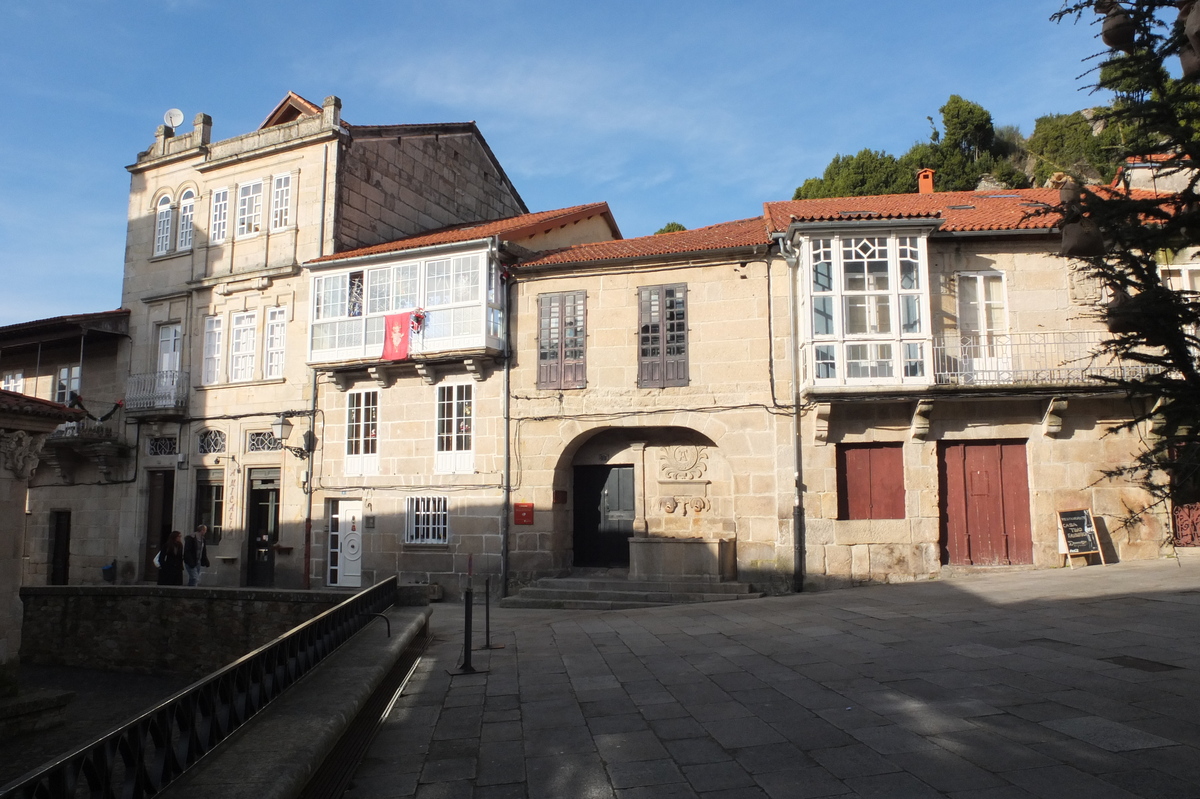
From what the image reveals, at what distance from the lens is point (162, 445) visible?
22.2m

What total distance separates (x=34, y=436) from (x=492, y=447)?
8508mm

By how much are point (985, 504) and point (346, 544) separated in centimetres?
1372

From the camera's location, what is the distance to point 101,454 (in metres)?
22.2

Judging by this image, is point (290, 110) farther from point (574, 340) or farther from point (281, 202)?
point (574, 340)

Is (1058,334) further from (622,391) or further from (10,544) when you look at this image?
(10,544)

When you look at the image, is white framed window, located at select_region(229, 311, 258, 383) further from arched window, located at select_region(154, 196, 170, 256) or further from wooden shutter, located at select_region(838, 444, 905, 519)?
wooden shutter, located at select_region(838, 444, 905, 519)

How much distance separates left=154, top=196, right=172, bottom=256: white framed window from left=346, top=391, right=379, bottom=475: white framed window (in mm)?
8594

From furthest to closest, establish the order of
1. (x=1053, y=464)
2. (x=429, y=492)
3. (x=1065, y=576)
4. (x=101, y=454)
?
(x=101, y=454) → (x=429, y=492) → (x=1053, y=464) → (x=1065, y=576)

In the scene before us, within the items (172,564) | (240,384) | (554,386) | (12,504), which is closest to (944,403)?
(554,386)

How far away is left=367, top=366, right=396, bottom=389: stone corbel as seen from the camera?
1870 cm

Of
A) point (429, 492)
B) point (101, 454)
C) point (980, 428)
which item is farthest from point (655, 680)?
point (101, 454)

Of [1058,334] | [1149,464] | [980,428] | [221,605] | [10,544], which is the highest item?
[1058,334]

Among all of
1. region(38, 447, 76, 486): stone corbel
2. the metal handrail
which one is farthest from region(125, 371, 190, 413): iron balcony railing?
the metal handrail

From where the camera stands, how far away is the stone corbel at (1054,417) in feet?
47.9
